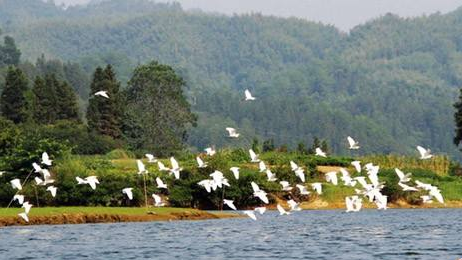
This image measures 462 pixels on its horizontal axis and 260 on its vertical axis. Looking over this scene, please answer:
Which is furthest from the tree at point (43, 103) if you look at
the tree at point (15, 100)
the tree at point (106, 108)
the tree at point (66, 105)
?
the tree at point (106, 108)

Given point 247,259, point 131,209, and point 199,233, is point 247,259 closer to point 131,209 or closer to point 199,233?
point 199,233

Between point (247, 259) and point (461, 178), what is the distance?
72168mm

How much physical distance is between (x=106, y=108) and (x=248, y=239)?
9327 centimetres

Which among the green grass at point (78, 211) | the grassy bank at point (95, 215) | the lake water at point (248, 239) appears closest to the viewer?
the lake water at point (248, 239)

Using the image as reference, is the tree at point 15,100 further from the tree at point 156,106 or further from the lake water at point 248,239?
the lake water at point 248,239

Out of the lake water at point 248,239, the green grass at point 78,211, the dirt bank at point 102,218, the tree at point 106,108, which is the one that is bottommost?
the lake water at point 248,239

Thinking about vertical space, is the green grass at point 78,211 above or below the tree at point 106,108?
below

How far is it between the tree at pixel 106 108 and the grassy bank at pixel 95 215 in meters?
65.3

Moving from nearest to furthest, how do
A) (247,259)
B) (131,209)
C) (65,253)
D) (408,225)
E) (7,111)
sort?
(247,259)
(65,253)
(408,225)
(131,209)
(7,111)

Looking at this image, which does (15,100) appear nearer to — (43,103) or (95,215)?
(43,103)

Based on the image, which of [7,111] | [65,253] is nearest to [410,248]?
[65,253]

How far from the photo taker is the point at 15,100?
148375 mm

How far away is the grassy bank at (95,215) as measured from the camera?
72.5m

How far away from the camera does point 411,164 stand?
11862 cm
